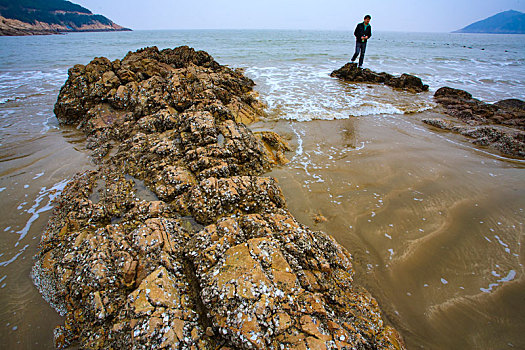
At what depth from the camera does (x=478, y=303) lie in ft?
10.4

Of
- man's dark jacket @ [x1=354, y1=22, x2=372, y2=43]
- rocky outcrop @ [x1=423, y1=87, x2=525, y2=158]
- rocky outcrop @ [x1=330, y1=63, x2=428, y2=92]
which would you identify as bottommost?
rocky outcrop @ [x1=423, y1=87, x2=525, y2=158]

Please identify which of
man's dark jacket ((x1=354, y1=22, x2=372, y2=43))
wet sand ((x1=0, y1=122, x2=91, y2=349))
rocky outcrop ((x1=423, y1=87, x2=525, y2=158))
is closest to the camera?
wet sand ((x1=0, y1=122, x2=91, y2=349))

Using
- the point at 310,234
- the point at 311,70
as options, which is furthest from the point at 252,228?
the point at 311,70

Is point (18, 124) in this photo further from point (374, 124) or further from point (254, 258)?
point (374, 124)

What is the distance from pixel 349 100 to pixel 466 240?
948 cm

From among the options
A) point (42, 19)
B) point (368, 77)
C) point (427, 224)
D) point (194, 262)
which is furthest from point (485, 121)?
point (42, 19)

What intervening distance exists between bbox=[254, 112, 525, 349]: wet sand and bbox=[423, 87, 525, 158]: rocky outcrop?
79cm

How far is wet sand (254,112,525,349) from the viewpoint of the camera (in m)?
3.03

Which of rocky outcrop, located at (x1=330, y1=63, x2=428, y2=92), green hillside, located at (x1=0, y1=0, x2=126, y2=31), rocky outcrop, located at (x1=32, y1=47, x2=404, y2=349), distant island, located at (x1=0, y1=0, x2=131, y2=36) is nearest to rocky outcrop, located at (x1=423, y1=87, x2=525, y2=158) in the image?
rocky outcrop, located at (x1=330, y1=63, x2=428, y2=92)

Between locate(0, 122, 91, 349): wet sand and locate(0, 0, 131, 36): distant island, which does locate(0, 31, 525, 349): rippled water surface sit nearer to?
locate(0, 122, 91, 349): wet sand

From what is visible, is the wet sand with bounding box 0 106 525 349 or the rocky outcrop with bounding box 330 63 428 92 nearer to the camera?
the wet sand with bounding box 0 106 525 349

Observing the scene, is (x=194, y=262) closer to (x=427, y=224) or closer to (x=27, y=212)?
(x=27, y=212)

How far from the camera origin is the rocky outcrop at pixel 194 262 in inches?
93.3

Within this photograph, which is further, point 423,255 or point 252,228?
point 423,255
